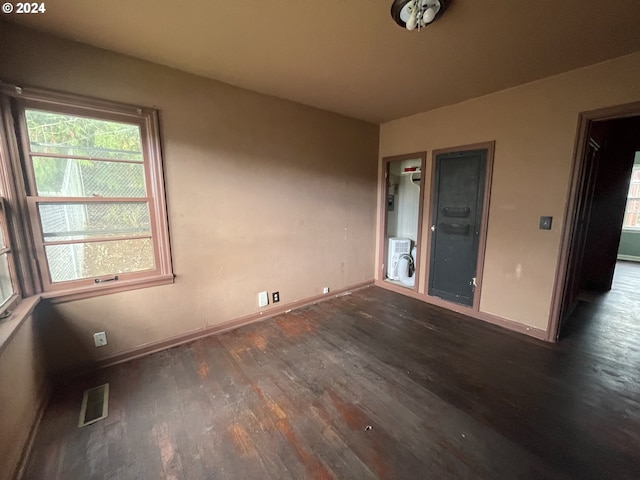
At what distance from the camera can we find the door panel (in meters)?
2.89

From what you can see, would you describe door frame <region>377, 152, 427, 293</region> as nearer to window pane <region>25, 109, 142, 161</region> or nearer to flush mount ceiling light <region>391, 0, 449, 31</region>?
flush mount ceiling light <region>391, 0, 449, 31</region>

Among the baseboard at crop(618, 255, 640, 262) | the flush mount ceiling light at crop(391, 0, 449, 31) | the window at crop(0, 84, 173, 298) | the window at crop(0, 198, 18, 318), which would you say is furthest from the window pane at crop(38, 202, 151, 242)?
the baseboard at crop(618, 255, 640, 262)

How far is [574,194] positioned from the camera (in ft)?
7.36

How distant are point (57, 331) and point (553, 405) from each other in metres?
3.51

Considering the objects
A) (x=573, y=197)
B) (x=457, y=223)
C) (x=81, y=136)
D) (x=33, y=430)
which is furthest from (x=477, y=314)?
(x=81, y=136)

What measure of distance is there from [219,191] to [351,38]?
1.68 metres

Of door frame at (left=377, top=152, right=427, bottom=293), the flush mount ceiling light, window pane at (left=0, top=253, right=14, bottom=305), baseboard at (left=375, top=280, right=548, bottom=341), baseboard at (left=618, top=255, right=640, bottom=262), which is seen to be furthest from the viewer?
baseboard at (left=618, top=255, right=640, bottom=262)

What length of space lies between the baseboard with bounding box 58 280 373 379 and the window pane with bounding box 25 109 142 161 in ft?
5.28

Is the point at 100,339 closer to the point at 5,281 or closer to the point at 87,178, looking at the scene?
the point at 5,281

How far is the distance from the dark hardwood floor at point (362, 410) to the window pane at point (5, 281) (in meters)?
0.78

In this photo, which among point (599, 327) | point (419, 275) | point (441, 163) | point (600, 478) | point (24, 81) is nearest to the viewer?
point (600, 478)

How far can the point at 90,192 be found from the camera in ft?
6.35

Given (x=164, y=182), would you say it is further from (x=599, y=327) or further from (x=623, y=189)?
(x=623, y=189)

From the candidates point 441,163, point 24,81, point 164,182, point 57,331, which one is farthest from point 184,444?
point 441,163
